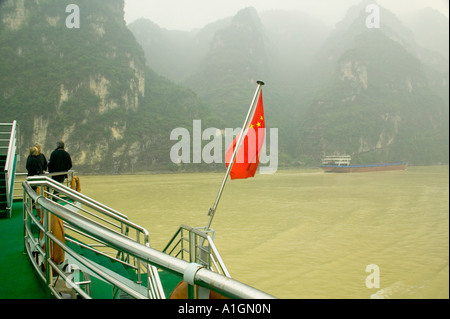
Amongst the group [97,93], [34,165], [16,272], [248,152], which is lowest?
[16,272]

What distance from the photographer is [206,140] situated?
72.0m

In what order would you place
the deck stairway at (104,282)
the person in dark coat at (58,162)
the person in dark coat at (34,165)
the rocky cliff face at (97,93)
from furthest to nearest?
the rocky cliff face at (97,93), the person in dark coat at (58,162), the person in dark coat at (34,165), the deck stairway at (104,282)

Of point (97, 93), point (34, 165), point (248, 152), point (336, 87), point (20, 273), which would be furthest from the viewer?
point (336, 87)

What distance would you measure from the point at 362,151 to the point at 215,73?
173 ft

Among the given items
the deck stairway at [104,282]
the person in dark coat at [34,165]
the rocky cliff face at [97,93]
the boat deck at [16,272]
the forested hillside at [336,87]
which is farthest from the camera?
the forested hillside at [336,87]

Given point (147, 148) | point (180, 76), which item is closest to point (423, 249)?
point (147, 148)

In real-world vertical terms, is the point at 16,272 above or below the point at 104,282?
above

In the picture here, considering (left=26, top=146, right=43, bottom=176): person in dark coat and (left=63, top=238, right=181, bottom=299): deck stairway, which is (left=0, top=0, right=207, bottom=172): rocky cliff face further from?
(left=63, top=238, right=181, bottom=299): deck stairway

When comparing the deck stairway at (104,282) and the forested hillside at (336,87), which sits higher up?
the forested hillside at (336,87)

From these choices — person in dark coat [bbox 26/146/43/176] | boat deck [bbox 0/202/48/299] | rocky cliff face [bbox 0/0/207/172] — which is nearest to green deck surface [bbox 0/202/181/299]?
boat deck [bbox 0/202/48/299]

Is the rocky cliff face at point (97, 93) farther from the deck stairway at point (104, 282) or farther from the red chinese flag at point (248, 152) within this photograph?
the red chinese flag at point (248, 152)

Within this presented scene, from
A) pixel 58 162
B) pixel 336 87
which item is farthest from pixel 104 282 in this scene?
pixel 336 87

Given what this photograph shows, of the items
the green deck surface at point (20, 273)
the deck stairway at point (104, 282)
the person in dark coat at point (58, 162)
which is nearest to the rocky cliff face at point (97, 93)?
the person in dark coat at point (58, 162)

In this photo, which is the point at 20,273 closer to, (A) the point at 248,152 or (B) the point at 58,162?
(A) the point at 248,152
